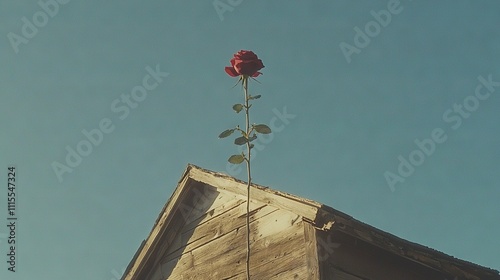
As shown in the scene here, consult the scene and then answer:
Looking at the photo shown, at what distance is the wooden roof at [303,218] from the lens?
25.0ft

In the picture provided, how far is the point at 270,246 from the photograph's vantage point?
8383 mm

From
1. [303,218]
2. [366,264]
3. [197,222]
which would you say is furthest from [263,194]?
[197,222]

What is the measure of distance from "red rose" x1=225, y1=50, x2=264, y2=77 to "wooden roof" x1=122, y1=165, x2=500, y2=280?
7.79 ft

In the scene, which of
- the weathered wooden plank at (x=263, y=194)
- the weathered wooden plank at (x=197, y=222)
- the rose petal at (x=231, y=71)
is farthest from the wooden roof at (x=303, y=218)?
the rose petal at (x=231, y=71)

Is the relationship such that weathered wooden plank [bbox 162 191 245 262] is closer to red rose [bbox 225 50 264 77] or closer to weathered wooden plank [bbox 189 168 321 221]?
weathered wooden plank [bbox 189 168 321 221]

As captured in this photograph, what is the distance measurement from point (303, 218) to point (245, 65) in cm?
276

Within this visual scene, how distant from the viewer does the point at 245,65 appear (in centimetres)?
572

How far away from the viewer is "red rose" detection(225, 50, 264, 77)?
5.72 metres

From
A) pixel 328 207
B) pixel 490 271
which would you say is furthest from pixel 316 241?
pixel 490 271

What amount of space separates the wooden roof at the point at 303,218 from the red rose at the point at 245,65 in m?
2.37

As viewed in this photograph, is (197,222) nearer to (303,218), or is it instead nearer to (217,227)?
(217,227)

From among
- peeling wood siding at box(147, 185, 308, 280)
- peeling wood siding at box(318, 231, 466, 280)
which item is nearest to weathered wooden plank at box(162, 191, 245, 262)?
peeling wood siding at box(147, 185, 308, 280)

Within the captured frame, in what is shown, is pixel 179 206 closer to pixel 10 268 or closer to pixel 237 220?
pixel 237 220

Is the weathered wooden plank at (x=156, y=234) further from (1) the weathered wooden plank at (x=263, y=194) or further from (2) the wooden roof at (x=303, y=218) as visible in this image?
(1) the weathered wooden plank at (x=263, y=194)
